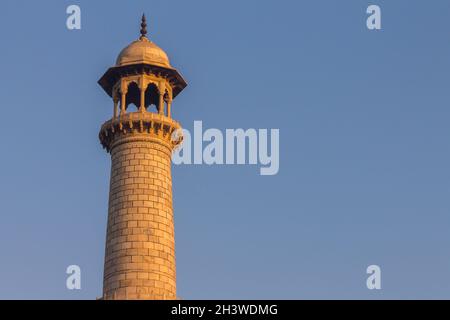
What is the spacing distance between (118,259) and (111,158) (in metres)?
5.47

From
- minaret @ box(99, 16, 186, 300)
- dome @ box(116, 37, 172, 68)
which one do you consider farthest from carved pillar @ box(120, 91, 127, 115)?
dome @ box(116, 37, 172, 68)

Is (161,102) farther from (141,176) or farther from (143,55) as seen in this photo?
(141,176)

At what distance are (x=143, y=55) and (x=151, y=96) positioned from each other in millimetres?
2948

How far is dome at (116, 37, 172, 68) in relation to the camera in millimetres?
46406

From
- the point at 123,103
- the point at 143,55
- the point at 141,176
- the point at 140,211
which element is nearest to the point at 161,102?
the point at 123,103

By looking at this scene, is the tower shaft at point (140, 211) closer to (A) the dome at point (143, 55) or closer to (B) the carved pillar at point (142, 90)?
(B) the carved pillar at point (142, 90)

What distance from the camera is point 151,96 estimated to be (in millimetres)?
48812

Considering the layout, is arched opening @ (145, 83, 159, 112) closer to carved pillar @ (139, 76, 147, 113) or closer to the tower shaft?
carved pillar @ (139, 76, 147, 113)

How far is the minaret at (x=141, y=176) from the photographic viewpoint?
41750mm

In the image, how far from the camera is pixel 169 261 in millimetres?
42656

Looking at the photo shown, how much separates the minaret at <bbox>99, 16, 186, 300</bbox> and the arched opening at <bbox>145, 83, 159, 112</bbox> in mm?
79
